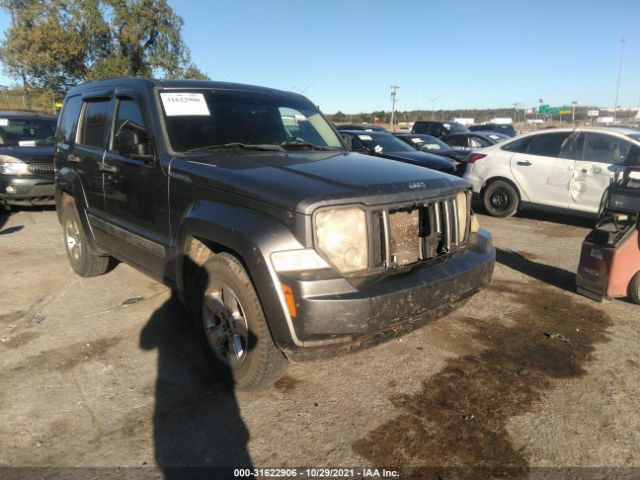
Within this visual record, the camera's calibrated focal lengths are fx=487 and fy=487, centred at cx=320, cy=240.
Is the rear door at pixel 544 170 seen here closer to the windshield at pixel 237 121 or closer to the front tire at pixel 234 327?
the windshield at pixel 237 121

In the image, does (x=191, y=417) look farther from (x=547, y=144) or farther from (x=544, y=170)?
(x=547, y=144)

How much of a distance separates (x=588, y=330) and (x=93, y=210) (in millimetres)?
4483

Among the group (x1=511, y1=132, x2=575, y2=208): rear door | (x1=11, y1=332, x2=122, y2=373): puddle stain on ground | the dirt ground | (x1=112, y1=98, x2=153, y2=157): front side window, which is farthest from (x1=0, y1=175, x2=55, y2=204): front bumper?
(x1=511, y1=132, x2=575, y2=208): rear door

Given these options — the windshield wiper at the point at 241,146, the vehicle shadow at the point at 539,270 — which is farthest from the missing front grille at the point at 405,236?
the vehicle shadow at the point at 539,270

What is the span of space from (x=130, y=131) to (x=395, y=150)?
701 cm

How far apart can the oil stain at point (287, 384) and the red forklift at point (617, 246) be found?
9.66ft

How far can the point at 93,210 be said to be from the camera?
4.53m

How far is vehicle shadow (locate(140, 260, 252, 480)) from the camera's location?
2.47 metres

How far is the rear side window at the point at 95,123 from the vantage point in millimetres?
4339

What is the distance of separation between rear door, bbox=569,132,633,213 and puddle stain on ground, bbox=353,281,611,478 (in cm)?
366

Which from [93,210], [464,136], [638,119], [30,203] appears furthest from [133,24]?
[638,119]

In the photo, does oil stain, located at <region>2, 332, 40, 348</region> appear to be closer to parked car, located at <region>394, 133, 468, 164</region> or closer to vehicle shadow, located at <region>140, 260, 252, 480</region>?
vehicle shadow, located at <region>140, 260, 252, 480</region>

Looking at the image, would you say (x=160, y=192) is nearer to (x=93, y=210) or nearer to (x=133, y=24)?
(x=93, y=210)

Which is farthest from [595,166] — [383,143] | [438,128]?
[438,128]
